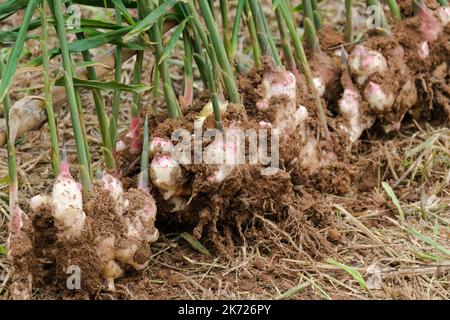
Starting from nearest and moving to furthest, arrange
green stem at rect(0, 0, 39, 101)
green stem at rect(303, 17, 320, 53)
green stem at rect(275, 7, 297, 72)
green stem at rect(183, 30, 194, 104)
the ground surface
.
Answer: green stem at rect(0, 0, 39, 101), the ground surface, green stem at rect(183, 30, 194, 104), green stem at rect(275, 7, 297, 72), green stem at rect(303, 17, 320, 53)

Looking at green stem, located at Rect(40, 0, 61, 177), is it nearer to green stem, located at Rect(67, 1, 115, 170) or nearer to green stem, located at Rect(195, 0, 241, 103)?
green stem, located at Rect(67, 1, 115, 170)

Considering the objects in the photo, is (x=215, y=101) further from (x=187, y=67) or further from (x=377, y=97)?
(x=377, y=97)

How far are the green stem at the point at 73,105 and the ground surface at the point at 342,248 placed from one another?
8.1 inches

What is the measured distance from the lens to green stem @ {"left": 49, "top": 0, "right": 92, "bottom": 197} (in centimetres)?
146

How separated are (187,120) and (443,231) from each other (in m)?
0.56

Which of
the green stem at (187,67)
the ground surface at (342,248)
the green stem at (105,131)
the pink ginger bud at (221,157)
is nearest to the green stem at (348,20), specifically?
the ground surface at (342,248)

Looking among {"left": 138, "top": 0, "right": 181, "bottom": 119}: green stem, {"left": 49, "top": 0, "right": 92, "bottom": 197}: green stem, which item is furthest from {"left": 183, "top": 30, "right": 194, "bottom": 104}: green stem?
{"left": 49, "top": 0, "right": 92, "bottom": 197}: green stem

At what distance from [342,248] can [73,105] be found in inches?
23.5

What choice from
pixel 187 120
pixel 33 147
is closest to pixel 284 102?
pixel 187 120

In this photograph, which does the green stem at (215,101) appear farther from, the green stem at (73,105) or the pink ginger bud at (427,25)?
the pink ginger bud at (427,25)

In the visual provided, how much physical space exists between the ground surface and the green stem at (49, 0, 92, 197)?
206mm

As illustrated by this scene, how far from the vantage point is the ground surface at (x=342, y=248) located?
1.55m

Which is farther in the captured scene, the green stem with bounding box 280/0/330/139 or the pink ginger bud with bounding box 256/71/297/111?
the green stem with bounding box 280/0/330/139

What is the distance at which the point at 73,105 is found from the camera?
1460 millimetres
